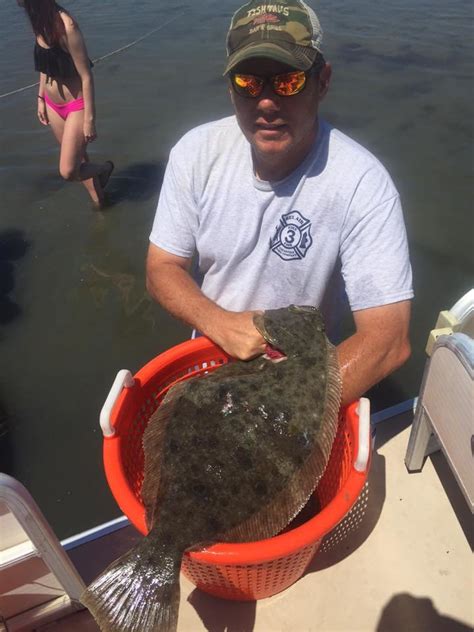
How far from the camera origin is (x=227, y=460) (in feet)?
6.58

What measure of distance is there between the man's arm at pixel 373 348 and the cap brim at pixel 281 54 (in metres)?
1.14

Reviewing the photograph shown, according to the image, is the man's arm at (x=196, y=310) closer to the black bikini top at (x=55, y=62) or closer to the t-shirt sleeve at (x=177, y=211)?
the t-shirt sleeve at (x=177, y=211)

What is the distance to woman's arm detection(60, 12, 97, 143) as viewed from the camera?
5.11 meters

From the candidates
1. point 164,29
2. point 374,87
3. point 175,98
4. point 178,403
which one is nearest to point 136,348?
point 178,403

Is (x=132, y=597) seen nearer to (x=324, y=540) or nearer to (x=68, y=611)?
(x=68, y=611)

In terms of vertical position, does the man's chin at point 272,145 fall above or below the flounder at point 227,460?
above

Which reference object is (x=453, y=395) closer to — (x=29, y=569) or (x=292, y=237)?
(x=292, y=237)

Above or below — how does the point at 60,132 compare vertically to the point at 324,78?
below

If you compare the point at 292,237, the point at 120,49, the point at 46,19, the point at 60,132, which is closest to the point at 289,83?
the point at 292,237

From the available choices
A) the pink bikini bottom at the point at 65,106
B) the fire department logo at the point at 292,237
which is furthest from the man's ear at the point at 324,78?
the pink bikini bottom at the point at 65,106

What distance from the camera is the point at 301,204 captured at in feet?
8.06

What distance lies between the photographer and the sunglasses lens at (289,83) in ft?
7.22

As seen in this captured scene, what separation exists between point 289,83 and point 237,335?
1.16 meters

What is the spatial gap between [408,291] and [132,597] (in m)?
1.69
